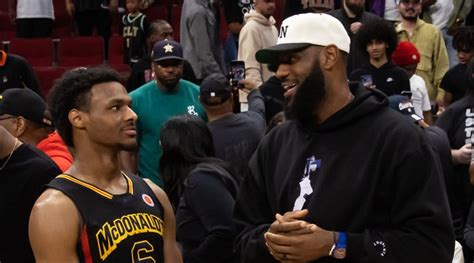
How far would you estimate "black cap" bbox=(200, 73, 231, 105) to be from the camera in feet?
21.8

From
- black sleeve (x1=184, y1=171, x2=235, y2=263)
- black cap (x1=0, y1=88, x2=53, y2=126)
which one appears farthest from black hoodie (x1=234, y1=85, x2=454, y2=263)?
black cap (x1=0, y1=88, x2=53, y2=126)

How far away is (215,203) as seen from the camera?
5027mm

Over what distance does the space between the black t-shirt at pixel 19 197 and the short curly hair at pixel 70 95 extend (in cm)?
75

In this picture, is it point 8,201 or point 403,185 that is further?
point 8,201

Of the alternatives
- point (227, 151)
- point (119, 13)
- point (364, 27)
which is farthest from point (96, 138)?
point (119, 13)

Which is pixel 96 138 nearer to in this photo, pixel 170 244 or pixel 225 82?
pixel 170 244

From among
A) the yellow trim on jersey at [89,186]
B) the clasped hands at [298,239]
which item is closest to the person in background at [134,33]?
the yellow trim on jersey at [89,186]

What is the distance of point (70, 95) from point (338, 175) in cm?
114

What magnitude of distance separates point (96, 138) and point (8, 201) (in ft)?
3.11

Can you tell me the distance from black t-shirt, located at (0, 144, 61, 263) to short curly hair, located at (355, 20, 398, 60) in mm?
3942

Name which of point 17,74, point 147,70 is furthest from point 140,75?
point 17,74

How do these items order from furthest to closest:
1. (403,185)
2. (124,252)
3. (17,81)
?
(17,81), (124,252), (403,185)

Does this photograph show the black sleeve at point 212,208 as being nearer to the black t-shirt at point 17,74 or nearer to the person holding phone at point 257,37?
the person holding phone at point 257,37

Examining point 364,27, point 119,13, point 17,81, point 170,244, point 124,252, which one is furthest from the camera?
point 119,13
